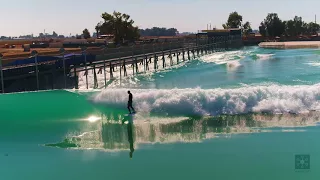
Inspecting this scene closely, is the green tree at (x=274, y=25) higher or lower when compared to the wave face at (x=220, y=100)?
higher

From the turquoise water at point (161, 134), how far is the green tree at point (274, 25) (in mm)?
117448

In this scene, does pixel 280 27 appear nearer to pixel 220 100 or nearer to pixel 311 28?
pixel 311 28

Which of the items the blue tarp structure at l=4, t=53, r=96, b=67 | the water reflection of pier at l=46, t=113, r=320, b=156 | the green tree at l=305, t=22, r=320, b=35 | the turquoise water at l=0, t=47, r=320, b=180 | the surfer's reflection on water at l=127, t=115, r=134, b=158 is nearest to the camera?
the turquoise water at l=0, t=47, r=320, b=180

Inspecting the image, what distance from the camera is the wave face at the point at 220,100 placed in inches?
705

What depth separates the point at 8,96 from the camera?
1947 cm

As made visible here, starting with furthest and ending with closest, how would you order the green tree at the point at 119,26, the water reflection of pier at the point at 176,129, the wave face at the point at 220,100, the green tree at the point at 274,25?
the green tree at the point at 274,25 < the green tree at the point at 119,26 < the wave face at the point at 220,100 < the water reflection of pier at the point at 176,129

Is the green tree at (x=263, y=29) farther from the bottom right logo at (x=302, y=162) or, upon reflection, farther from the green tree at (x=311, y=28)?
the bottom right logo at (x=302, y=162)

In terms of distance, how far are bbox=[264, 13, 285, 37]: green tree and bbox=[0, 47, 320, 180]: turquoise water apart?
117448 millimetres

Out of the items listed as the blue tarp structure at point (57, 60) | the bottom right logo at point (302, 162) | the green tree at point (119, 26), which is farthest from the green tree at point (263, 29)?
the bottom right logo at point (302, 162)

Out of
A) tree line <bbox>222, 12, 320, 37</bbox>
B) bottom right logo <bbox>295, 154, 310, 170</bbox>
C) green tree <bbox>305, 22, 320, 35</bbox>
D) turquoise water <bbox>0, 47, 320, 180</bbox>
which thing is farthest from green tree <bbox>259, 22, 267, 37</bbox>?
bottom right logo <bbox>295, 154, 310, 170</bbox>

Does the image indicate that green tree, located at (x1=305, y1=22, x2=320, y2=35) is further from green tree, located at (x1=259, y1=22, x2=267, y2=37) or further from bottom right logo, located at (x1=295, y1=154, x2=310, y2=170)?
bottom right logo, located at (x1=295, y1=154, x2=310, y2=170)

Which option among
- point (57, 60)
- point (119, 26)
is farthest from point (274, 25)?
point (57, 60)

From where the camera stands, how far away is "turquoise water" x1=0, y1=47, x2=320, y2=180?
1074cm

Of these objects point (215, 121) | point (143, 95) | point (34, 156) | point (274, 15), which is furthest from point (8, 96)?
point (274, 15)
